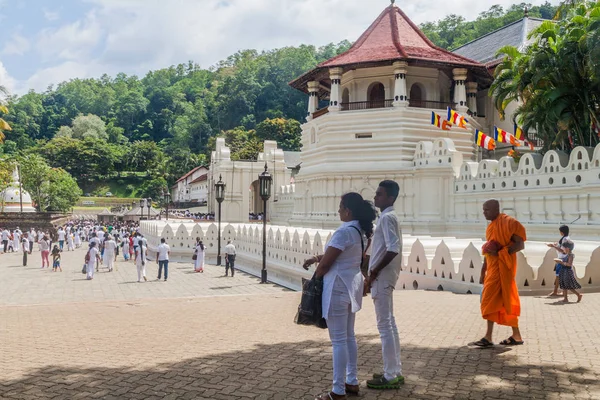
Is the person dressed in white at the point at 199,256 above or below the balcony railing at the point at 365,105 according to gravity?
below

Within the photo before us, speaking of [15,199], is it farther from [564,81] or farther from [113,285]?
[564,81]

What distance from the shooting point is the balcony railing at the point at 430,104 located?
3225 cm

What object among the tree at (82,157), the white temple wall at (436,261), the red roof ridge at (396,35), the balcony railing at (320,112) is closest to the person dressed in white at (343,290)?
the white temple wall at (436,261)

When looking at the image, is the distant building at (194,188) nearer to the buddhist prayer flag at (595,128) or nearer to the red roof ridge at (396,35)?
the red roof ridge at (396,35)

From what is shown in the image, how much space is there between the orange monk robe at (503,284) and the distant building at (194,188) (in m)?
63.6

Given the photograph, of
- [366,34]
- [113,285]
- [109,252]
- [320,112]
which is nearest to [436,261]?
[113,285]

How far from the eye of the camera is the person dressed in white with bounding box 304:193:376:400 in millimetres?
4672

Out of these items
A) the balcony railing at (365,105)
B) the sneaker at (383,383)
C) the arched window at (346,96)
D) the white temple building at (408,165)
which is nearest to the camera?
the sneaker at (383,383)

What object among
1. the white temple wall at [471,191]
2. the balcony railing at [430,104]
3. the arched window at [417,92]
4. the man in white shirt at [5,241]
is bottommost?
the man in white shirt at [5,241]

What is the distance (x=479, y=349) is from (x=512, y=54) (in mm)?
22003

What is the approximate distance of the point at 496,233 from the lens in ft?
22.1

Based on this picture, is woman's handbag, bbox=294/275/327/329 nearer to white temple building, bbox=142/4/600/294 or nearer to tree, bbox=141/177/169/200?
white temple building, bbox=142/4/600/294

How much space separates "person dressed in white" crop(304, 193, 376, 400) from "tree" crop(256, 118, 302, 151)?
76029 millimetres

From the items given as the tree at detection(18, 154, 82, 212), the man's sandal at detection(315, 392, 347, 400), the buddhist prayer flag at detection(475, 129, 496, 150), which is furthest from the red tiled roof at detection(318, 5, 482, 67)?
the tree at detection(18, 154, 82, 212)
